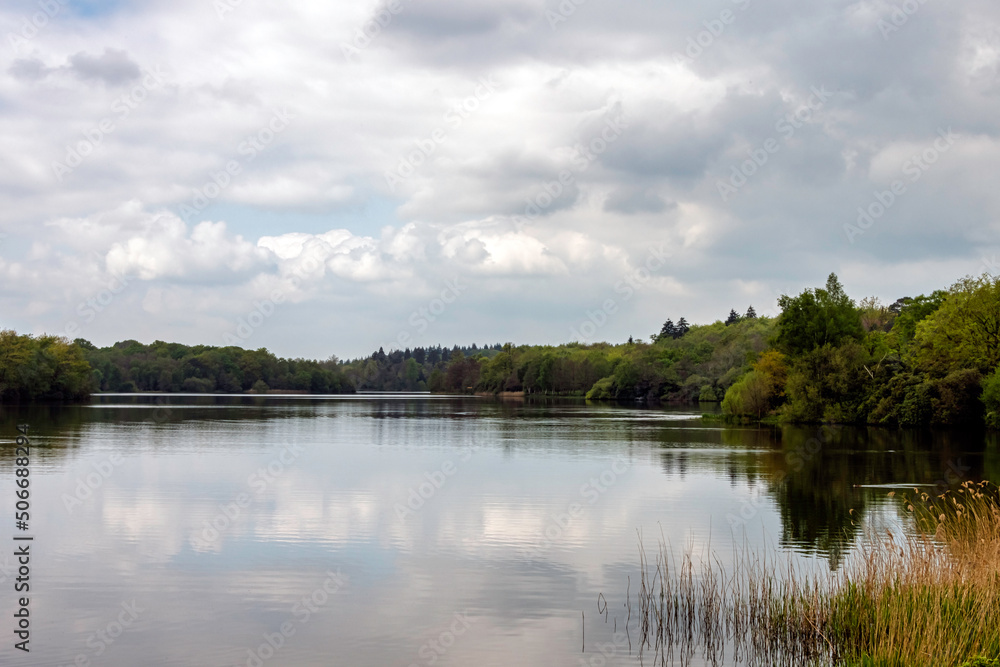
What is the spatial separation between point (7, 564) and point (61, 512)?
7.02 meters

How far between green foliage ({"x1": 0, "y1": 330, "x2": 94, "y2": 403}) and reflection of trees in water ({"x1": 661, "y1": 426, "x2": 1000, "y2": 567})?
83803 millimetres

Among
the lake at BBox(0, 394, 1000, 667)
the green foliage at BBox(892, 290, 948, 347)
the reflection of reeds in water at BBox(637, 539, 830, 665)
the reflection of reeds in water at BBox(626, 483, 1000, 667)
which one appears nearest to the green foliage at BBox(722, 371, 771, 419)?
the green foliage at BBox(892, 290, 948, 347)

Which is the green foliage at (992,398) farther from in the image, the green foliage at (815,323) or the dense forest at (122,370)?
the dense forest at (122,370)

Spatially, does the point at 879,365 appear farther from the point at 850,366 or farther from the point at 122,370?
the point at 122,370

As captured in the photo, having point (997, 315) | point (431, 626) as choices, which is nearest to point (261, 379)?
point (997, 315)

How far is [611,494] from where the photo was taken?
29375 millimetres

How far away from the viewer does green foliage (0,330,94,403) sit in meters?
106

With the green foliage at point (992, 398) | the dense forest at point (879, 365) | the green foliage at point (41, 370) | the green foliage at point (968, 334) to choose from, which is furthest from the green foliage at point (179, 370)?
the green foliage at point (992, 398)

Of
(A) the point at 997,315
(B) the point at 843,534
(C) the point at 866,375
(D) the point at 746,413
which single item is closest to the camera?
(B) the point at 843,534

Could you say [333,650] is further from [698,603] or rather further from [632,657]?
[698,603]

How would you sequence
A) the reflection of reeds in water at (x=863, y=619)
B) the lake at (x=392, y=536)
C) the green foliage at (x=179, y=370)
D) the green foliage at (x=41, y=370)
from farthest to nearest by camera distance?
the green foliage at (x=179, y=370) < the green foliage at (x=41, y=370) < the lake at (x=392, y=536) < the reflection of reeds in water at (x=863, y=619)

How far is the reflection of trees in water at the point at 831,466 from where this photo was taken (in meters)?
23.4

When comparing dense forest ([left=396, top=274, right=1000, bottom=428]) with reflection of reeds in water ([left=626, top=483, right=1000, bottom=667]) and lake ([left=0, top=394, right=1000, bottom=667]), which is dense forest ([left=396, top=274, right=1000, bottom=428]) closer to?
lake ([left=0, top=394, right=1000, bottom=667])

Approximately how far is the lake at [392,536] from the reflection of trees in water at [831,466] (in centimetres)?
18
